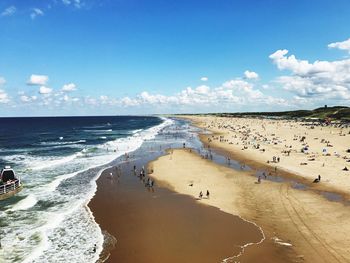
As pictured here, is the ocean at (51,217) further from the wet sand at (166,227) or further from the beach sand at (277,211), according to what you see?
the beach sand at (277,211)

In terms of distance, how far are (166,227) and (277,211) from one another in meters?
10.7

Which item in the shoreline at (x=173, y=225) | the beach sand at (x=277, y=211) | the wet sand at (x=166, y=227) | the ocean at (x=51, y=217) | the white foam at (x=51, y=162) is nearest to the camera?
the beach sand at (x=277, y=211)

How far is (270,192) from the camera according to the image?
38688mm

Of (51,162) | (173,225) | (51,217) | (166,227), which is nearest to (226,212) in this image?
(173,225)

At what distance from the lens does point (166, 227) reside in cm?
2844

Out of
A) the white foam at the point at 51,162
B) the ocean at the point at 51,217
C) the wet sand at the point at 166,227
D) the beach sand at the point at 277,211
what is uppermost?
the beach sand at the point at 277,211

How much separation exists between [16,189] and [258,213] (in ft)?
89.3

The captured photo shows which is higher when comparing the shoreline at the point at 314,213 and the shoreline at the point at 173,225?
the shoreline at the point at 314,213

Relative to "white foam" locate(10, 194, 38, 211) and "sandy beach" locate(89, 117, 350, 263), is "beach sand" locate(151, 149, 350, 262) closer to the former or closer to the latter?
"sandy beach" locate(89, 117, 350, 263)

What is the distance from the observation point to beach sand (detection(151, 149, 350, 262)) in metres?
23.4

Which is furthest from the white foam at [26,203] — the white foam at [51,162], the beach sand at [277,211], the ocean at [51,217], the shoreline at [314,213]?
the shoreline at [314,213]

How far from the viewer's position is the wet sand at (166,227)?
23.6 m

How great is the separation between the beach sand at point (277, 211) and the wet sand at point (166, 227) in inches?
62.2

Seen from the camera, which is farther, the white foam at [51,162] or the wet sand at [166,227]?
the white foam at [51,162]
